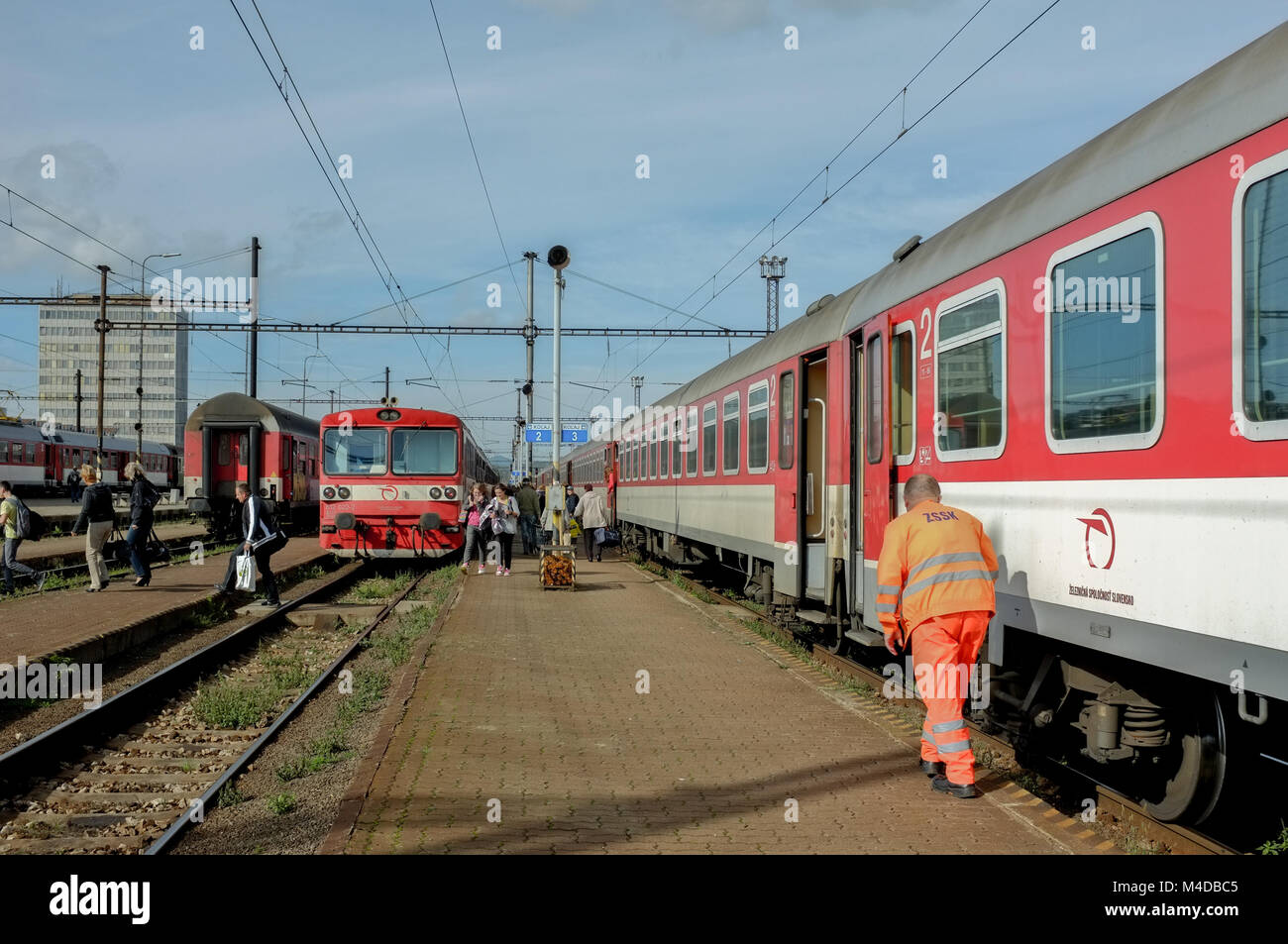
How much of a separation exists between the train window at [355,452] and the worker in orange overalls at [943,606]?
55.6 feet

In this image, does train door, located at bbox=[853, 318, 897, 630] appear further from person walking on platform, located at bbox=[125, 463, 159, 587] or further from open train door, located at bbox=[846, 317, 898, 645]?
person walking on platform, located at bbox=[125, 463, 159, 587]

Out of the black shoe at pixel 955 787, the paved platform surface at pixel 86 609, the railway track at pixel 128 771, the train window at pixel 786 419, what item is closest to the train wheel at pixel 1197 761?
the black shoe at pixel 955 787

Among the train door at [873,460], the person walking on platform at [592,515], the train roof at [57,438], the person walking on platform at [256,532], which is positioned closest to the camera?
the train door at [873,460]

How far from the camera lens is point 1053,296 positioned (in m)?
6.50

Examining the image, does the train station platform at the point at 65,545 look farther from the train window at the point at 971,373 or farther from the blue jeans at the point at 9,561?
the train window at the point at 971,373

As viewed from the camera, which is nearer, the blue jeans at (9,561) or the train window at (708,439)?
the blue jeans at (9,561)

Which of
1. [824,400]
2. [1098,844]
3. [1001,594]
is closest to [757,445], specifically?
[824,400]

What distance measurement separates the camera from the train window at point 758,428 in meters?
14.0

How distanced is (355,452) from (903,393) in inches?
598

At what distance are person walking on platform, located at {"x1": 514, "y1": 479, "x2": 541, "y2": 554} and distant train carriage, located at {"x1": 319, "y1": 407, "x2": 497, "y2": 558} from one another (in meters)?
4.16

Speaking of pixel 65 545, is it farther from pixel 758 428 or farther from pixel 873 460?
pixel 873 460

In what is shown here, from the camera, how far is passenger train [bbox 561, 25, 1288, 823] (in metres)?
4.73
